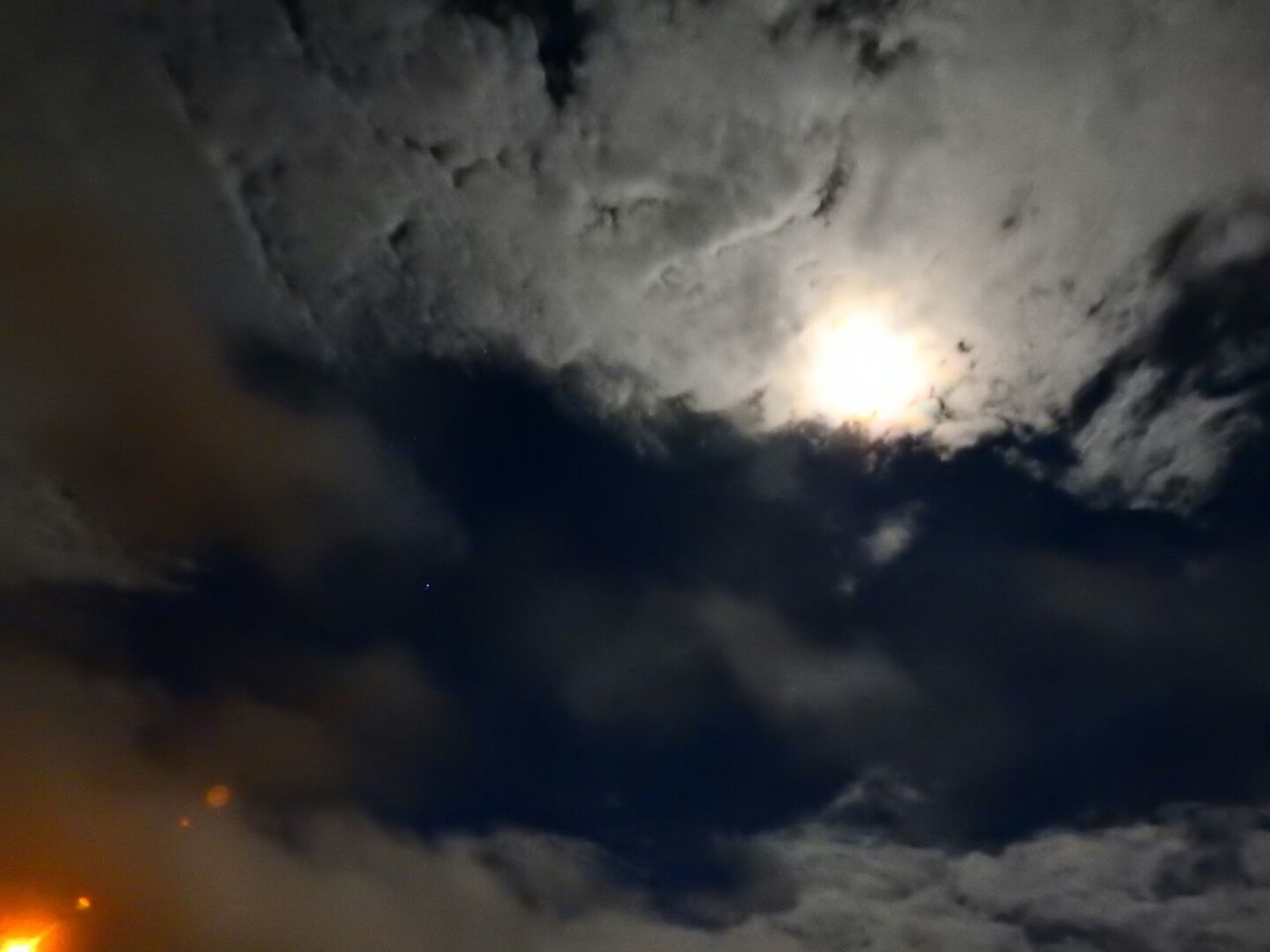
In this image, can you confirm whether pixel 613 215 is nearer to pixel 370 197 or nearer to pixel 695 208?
pixel 695 208

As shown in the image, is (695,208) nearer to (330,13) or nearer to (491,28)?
(491,28)

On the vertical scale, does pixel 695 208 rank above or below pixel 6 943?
above

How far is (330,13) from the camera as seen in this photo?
6.74 metres

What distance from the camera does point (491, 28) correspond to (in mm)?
6707

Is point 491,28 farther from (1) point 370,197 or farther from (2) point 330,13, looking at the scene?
(1) point 370,197

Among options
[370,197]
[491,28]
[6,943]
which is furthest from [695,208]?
[6,943]

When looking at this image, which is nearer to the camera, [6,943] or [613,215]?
[613,215]

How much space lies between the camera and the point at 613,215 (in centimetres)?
812

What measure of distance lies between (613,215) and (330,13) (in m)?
3.76

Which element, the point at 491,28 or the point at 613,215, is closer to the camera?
the point at 491,28

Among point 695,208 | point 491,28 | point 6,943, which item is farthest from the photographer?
point 6,943

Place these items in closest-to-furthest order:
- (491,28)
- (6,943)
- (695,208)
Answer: (491,28) → (695,208) → (6,943)

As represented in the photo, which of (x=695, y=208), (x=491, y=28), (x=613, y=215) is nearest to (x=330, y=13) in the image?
(x=491, y=28)

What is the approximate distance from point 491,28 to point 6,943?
1800 cm
